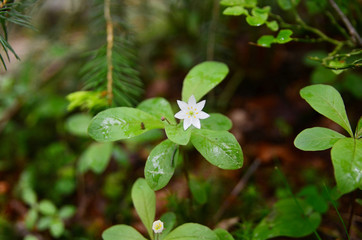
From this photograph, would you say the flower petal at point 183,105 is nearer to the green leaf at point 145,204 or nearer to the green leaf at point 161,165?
the green leaf at point 161,165

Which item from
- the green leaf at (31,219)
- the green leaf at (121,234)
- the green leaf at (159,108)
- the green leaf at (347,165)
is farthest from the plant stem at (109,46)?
the green leaf at (31,219)

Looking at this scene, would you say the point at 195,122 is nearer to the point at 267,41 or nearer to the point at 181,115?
the point at 181,115

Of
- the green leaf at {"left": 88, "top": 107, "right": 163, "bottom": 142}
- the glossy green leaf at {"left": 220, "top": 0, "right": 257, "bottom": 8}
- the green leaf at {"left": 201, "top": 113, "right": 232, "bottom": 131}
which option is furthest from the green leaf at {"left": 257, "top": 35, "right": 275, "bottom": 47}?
the green leaf at {"left": 88, "top": 107, "right": 163, "bottom": 142}

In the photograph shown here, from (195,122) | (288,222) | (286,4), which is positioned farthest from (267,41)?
(288,222)

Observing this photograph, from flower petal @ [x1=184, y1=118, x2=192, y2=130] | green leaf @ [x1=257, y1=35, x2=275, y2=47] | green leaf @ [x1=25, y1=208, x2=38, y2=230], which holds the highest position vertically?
green leaf @ [x1=257, y1=35, x2=275, y2=47]

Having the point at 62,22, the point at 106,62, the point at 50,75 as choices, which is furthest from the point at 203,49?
the point at 50,75

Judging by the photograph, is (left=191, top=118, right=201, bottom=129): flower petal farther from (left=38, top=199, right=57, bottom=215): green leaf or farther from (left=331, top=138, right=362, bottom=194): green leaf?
(left=38, top=199, right=57, bottom=215): green leaf
